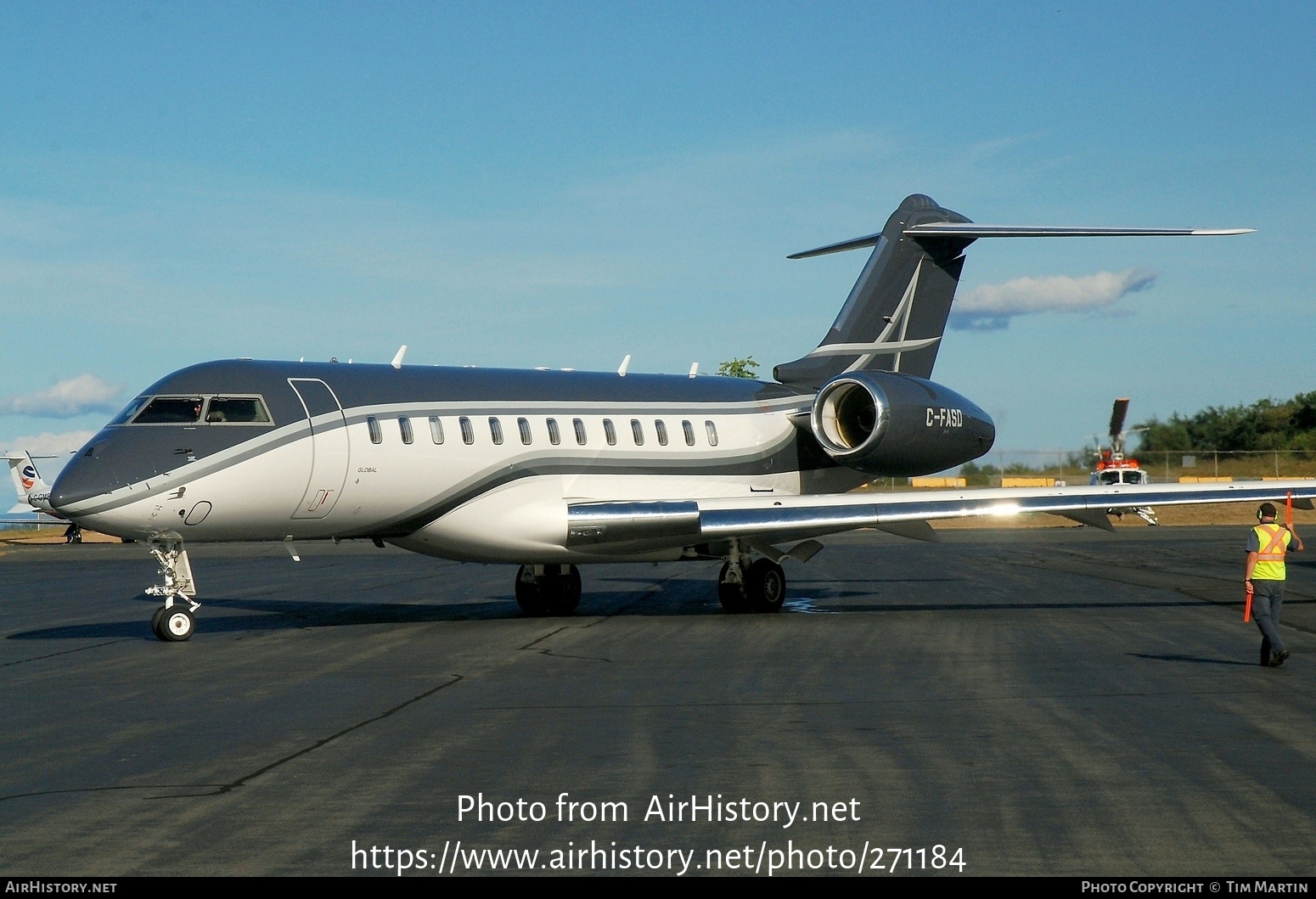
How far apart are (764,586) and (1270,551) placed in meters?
8.18

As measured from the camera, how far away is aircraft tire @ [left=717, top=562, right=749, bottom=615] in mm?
20406

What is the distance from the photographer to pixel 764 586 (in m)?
20.5

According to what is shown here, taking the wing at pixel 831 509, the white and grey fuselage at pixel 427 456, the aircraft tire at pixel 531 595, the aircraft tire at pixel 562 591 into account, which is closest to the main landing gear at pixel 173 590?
the white and grey fuselage at pixel 427 456

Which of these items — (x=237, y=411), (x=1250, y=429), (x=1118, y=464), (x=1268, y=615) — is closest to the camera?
(x=1268, y=615)

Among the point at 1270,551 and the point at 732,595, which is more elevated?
the point at 1270,551

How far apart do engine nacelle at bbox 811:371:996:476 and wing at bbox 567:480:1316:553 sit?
1.58 metres

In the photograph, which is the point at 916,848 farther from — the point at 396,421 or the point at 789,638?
the point at 396,421

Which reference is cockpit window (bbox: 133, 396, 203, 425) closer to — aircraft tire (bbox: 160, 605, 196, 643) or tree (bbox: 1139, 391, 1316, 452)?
aircraft tire (bbox: 160, 605, 196, 643)

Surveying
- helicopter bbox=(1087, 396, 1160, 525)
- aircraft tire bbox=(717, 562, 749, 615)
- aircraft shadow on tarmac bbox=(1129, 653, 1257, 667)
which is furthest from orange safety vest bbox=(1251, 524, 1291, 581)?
helicopter bbox=(1087, 396, 1160, 525)

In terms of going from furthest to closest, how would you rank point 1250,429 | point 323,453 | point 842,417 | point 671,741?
point 1250,429 → point 842,417 → point 323,453 → point 671,741

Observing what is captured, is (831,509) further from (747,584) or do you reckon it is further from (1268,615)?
(1268,615)

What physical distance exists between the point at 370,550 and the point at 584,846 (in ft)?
143

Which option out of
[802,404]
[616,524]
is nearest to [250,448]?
[616,524]

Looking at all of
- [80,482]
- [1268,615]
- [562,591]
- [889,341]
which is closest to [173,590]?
[80,482]
